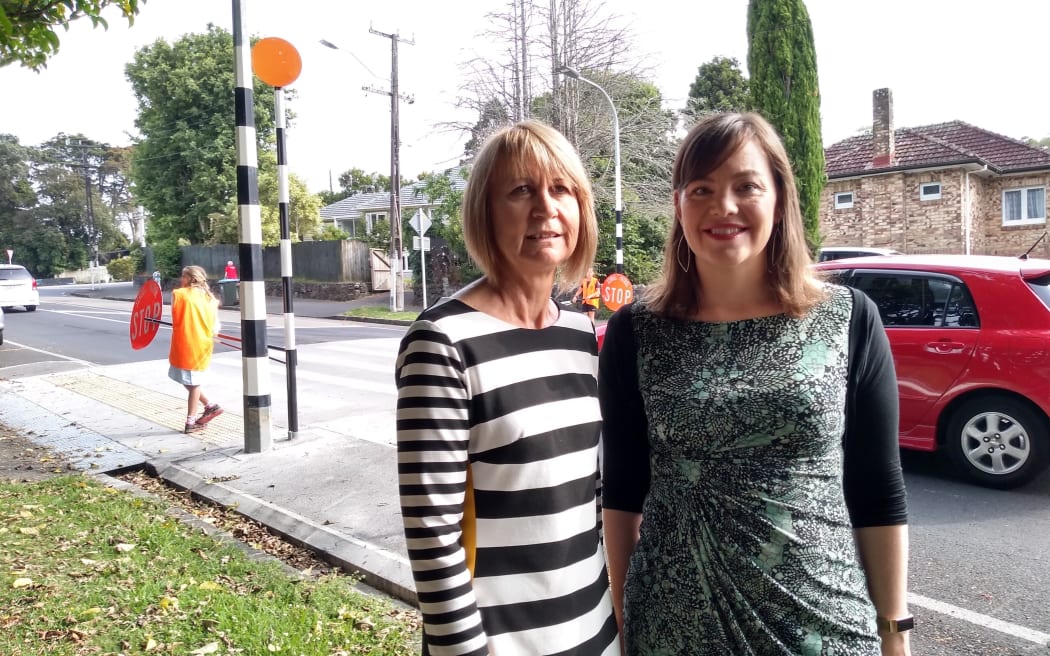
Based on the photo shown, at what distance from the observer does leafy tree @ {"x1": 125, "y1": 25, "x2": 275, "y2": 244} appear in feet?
136

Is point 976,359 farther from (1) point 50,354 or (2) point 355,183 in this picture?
(2) point 355,183

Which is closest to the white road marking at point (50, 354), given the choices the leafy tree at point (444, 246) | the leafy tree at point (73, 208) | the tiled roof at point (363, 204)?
the leafy tree at point (444, 246)

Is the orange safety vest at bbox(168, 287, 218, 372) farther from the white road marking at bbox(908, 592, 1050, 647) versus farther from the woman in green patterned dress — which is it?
the woman in green patterned dress

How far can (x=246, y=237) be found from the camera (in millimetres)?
6887

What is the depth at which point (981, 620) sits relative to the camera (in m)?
3.70

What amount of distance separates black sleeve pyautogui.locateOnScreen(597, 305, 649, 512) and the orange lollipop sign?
600cm

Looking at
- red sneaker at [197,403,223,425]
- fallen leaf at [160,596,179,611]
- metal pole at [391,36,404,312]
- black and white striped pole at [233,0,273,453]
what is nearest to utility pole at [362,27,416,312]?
metal pole at [391,36,404,312]

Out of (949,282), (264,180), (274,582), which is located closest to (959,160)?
(949,282)

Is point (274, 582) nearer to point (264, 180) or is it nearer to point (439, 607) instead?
point (439, 607)

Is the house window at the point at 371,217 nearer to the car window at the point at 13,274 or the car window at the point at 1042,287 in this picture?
the car window at the point at 13,274

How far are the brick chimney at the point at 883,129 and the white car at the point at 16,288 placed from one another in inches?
1195

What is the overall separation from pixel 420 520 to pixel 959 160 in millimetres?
28199

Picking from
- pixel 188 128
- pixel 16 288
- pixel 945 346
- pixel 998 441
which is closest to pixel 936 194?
pixel 945 346

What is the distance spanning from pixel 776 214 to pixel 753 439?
0.53m
